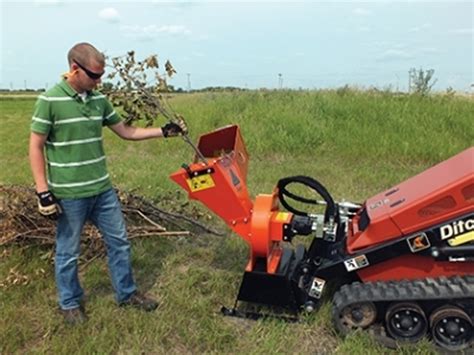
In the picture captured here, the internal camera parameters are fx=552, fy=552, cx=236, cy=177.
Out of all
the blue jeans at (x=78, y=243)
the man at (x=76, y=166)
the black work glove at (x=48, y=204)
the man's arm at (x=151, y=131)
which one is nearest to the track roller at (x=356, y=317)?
the man at (x=76, y=166)

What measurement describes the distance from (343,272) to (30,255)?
10.2ft

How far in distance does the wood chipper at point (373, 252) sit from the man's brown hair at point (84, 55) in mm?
1013

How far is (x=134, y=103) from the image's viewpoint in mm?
4668

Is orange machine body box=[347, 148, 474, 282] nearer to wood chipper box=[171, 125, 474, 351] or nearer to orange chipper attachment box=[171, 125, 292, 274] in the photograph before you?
wood chipper box=[171, 125, 474, 351]

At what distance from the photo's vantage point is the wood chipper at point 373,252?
3650 mm

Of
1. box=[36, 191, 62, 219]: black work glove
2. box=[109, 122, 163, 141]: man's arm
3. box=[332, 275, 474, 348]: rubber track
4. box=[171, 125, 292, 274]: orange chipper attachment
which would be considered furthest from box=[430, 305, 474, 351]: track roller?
box=[36, 191, 62, 219]: black work glove

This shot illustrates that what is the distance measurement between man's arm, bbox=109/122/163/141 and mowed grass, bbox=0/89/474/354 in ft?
4.44

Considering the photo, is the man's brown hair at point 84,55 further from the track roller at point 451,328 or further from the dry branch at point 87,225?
the track roller at point 451,328

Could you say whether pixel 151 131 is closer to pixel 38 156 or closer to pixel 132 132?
pixel 132 132

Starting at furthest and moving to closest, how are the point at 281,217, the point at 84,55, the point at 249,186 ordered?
1. the point at 249,186
2. the point at 281,217
3. the point at 84,55

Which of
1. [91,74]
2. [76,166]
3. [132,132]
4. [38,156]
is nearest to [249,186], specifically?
[132,132]

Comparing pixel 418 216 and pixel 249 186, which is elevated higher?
pixel 418 216

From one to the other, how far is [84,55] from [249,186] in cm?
471

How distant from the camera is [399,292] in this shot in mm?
3670
